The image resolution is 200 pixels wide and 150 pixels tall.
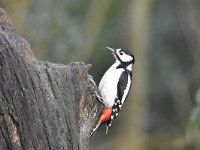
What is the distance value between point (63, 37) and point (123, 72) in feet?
10.3

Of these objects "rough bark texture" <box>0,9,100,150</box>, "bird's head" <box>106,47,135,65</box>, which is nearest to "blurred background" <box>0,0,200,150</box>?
"bird's head" <box>106,47,135,65</box>

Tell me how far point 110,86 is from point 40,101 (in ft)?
6.52

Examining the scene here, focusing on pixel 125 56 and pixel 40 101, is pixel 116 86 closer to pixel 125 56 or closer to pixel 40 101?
pixel 125 56

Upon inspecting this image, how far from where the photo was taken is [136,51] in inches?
394

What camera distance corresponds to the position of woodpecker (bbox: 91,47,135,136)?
628 centimetres

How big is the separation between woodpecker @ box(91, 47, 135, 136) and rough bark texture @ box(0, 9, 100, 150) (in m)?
1.00

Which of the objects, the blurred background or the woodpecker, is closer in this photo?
the woodpecker

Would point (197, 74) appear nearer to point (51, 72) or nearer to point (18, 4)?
point (18, 4)

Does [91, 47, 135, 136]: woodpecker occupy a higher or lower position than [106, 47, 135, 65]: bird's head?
lower

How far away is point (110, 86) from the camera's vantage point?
651 centimetres

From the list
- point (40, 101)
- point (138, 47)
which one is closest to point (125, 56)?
point (40, 101)

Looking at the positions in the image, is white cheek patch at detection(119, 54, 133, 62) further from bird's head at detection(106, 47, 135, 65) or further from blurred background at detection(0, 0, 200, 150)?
blurred background at detection(0, 0, 200, 150)

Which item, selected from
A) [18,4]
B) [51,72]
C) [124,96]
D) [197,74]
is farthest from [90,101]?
[197,74]

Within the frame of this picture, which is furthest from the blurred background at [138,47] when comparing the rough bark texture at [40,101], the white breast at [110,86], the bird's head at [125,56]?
the rough bark texture at [40,101]
